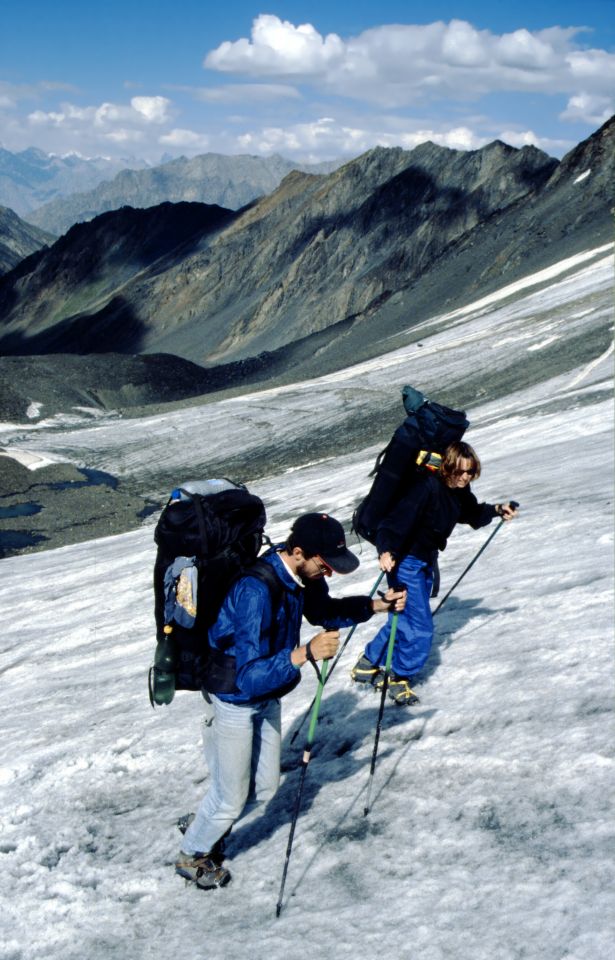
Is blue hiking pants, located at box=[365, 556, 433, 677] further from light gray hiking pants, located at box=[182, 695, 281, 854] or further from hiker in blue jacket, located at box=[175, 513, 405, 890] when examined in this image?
light gray hiking pants, located at box=[182, 695, 281, 854]

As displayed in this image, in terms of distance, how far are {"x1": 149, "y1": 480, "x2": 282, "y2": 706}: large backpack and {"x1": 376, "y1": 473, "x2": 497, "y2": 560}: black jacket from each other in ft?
6.16

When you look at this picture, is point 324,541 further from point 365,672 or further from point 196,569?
point 365,672

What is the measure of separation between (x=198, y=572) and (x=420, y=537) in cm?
255

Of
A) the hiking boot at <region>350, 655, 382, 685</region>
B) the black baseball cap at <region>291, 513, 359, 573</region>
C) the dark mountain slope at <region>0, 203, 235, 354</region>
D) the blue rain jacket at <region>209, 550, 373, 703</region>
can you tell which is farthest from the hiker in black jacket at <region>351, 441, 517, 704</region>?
the dark mountain slope at <region>0, 203, 235, 354</region>

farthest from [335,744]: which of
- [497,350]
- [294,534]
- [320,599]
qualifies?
[497,350]

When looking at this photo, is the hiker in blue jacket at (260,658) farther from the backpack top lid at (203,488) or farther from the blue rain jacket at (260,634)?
the backpack top lid at (203,488)

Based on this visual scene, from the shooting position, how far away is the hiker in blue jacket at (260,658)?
509 centimetres

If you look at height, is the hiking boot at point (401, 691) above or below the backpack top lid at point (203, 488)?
below

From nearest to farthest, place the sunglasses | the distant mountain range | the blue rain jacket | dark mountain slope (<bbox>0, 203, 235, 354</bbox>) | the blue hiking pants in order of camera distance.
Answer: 1. the blue rain jacket
2. the sunglasses
3. the blue hiking pants
4. the distant mountain range
5. dark mountain slope (<bbox>0, 203, 235, 354</bbox>)

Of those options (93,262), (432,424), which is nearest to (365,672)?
(432,424)

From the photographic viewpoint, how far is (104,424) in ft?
153

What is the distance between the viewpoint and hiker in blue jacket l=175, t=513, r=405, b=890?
5090 millimetres

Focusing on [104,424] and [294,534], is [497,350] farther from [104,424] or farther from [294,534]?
[294,534]

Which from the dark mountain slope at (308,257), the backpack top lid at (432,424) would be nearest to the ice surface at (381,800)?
the backpack top lid at (432,424)
